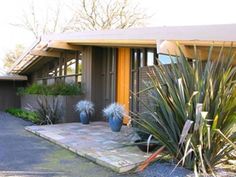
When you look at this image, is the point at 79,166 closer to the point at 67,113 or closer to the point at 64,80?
the point at 67,113

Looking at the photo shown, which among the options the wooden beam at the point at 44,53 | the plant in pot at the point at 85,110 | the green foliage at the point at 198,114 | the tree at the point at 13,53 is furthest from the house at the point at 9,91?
the green foliage at the point at 198,114

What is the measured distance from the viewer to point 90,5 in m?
24.5

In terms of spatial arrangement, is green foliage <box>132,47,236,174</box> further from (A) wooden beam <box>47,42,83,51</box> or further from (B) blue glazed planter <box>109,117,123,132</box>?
(A) wooden beam <box>47,42,83,51</box>

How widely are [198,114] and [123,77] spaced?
6.29m

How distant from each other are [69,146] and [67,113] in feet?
14.5

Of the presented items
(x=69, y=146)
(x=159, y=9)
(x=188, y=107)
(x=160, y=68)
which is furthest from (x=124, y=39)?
(x=159, y=9)

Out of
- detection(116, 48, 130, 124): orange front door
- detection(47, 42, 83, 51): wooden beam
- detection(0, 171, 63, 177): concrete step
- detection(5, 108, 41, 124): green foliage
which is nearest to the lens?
detection(0, 171, 63, 177): concrete step

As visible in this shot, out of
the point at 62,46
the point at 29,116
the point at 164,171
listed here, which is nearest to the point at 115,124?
the point at 164,171

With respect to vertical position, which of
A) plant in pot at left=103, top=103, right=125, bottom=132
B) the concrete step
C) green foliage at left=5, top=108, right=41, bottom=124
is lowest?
the concrete step

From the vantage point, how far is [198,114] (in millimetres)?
4781

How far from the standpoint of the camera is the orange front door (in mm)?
10695

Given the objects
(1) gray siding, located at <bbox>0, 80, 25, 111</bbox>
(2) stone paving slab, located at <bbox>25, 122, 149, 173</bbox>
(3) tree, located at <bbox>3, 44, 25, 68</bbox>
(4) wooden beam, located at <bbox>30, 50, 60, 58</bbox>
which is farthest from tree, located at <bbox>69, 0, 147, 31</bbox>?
(2) stone paving slab, located at <bbox>25, 122, 149, 173</bbox>

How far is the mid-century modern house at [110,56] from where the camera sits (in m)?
6.79

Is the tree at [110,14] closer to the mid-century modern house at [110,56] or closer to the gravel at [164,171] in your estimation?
the mid-century modern house at [110,56]
